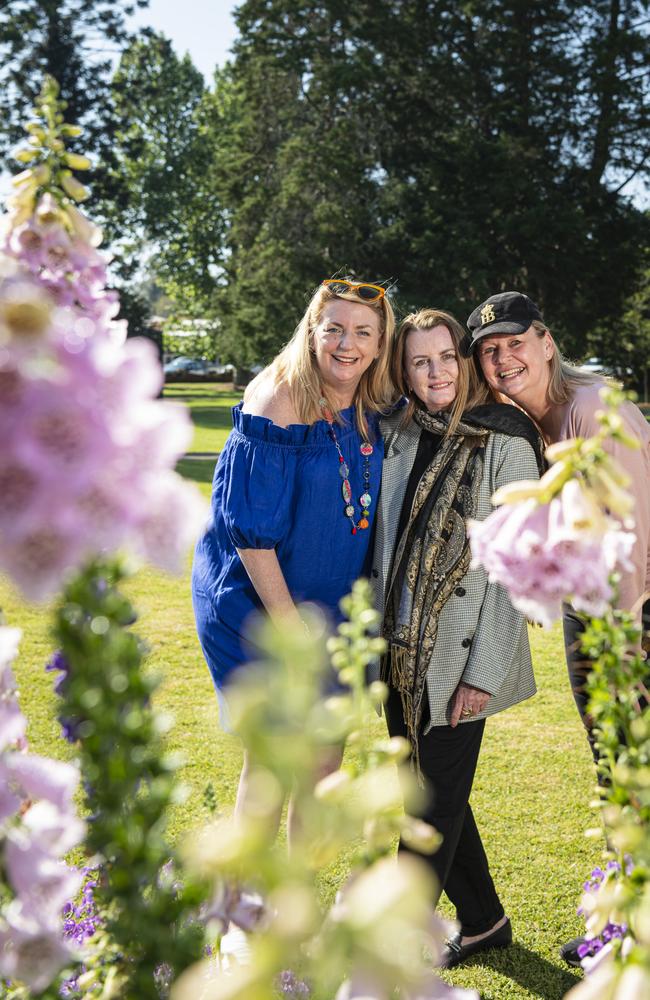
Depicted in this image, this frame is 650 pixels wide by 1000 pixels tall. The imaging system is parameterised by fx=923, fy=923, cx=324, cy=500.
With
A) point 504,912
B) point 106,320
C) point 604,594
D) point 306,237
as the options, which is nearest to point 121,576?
point 106,320

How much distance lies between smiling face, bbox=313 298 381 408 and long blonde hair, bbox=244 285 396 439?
0.03 m

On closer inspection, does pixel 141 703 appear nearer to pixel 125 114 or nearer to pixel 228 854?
pixel 228 854

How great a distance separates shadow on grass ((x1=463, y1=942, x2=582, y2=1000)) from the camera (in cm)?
347

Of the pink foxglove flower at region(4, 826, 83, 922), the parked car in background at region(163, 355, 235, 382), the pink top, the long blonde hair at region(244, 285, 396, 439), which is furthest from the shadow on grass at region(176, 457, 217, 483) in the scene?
the parked car in background at region(163, 355, 235, 382)

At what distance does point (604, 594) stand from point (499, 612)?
2125mm

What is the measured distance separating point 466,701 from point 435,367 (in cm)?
118

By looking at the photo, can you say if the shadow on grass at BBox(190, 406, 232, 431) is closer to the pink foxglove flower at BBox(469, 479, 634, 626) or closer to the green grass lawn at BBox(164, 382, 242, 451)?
the green grass lawn at BBox(164, 382, 242, 451)

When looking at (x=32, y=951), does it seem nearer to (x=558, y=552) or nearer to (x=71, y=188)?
(x=558, y=552)

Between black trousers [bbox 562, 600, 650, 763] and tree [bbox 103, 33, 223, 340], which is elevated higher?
tree [bbox 103, 33, 223, 340]

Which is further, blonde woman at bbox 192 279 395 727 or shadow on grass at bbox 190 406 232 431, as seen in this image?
shadow on grass at bbox 190 406 232 431

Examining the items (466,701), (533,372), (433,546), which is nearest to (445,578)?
(433,546)

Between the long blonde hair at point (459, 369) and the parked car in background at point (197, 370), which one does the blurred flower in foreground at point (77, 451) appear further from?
the parked car in background at point (197, 370)

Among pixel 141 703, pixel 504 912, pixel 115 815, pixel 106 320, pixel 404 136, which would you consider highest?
pixel 404 136

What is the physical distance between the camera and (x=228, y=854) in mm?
645
